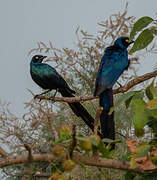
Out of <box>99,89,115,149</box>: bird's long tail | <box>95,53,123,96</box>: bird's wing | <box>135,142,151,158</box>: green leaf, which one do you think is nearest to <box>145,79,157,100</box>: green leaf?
<box>135,142,151,158</box>: green leaf

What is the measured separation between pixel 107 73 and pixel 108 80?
8 cm

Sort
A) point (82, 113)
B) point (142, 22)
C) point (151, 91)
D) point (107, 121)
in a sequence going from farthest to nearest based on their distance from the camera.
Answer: point (82, 113), point (107, 121), point (142, 22), point (151, 91)

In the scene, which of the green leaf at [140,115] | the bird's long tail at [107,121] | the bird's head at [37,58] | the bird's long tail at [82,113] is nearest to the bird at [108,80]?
the bird's long tail at [107,121]

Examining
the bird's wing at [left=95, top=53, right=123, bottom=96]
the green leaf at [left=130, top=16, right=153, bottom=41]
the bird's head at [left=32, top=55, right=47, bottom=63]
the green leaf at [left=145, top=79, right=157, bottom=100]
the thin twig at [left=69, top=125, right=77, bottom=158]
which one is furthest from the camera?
the bird's head at [left=32, top=55, right=47, bottom=63]

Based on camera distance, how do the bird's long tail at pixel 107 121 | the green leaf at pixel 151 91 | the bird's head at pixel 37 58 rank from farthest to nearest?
1. the bird's head at pixel 37 58
2. the bird's long tail at pixel 107 121
3. the green leaf at pixel 151 91

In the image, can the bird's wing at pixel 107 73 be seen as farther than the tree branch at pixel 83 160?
Yes

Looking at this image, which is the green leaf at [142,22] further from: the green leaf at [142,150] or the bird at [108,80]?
the bird at [108,80]

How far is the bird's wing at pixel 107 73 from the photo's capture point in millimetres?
1736

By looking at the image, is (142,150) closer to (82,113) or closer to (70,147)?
(70,147)

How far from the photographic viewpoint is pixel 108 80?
5.93 ft

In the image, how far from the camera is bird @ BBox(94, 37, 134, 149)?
4.25ft

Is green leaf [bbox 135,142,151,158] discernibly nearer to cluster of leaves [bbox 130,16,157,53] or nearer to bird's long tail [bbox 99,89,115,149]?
cluster of leaves [bbox 130,16,157,53]

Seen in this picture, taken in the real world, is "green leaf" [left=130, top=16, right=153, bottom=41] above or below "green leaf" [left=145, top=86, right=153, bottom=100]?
above

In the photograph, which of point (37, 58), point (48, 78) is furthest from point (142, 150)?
point (37, 58)
